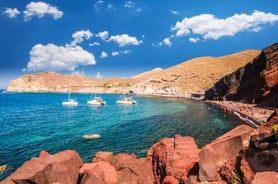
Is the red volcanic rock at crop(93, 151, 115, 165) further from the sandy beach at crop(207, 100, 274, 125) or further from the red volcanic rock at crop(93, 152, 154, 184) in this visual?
the sandy beach at crop(207, 100, 274, 125)

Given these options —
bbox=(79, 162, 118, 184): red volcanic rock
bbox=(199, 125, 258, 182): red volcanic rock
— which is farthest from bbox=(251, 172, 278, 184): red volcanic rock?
bbox=(79, 162, 118, 184): red volcanic rock

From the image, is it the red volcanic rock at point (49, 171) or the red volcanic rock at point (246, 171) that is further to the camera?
the red volcanic rock at point (49, 171)

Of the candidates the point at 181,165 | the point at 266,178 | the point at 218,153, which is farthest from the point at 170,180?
the point at 266,178

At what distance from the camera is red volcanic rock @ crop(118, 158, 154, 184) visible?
14.7 meters

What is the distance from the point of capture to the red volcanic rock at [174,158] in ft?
48.5

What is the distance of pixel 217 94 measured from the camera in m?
128

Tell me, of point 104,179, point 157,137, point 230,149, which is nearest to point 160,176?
point 104,179

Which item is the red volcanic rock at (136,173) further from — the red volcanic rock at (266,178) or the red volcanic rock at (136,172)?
the red volcanic rock at (266,178)

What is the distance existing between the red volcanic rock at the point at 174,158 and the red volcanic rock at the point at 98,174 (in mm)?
3619

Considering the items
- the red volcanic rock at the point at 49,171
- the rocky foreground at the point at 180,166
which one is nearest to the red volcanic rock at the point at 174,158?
the rocky foreground at the point at 180,166

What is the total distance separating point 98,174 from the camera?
13.6 metres

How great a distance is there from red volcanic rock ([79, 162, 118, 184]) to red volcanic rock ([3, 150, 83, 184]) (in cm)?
89

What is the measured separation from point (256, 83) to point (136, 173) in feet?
285

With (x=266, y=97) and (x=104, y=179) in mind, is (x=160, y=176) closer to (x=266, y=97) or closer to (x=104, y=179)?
(x=104, y=179)
